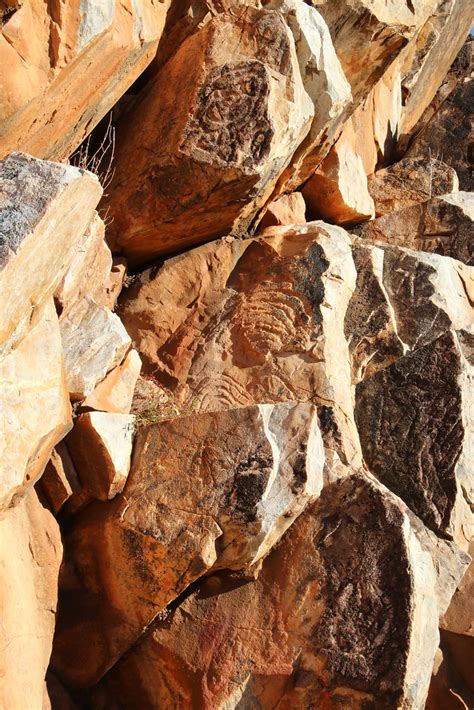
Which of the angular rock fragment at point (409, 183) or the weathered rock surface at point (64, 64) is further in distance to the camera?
the angular rock fragment at point (409, 183)

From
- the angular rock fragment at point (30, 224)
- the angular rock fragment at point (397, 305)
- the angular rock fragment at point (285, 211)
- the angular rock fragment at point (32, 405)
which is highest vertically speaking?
the angular rock fragment at point (30, 224)

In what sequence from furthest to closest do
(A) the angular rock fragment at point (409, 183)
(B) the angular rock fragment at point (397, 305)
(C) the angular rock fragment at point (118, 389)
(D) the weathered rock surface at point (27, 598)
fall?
(A) the angular rock fragment at point (409, 183) → (B) the angular rock fragment at point (397, 305) → (C) the angular rock fragment at point (118, 389) → (D) the weathered rock surface at point (27, 598)

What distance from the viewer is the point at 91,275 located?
5.72 meters

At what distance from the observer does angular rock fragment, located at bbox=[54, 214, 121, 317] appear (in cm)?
520

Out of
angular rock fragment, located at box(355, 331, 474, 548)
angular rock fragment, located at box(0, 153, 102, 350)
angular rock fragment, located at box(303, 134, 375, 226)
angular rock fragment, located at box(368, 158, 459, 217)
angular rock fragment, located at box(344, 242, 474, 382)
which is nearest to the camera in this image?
angular rock fragment, located at box(0, 153, 102, 350)

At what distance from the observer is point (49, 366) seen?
4531 mm

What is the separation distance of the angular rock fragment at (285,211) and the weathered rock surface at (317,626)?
269cm

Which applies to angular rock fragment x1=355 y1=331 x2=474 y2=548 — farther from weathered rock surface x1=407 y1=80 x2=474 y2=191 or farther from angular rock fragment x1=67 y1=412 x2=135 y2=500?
weathered rock surface x1=407 y1=80 x2=474 y2=191

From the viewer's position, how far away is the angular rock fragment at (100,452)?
4.95 metres

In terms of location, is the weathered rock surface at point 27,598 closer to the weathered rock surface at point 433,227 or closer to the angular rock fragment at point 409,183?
the weathered rock surface at point 433,227

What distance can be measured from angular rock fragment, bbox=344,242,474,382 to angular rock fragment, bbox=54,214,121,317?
6.22ft

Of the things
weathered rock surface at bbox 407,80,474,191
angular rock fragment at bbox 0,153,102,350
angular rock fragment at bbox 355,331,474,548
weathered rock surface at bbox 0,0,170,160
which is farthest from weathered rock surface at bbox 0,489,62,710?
weathered rock surface at bbox 407,80,474,191

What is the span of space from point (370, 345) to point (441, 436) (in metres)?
0.91

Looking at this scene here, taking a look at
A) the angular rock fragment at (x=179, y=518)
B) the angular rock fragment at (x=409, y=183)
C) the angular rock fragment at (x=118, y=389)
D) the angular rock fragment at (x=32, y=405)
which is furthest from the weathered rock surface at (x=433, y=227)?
the angular rock fragment at (x=32, y=405)
